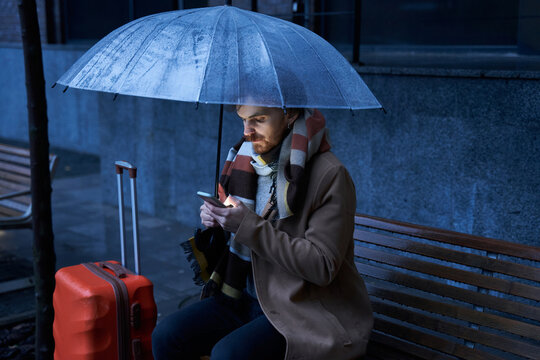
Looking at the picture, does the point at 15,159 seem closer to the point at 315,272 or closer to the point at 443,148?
the point at 443,148

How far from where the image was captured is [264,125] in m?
2.50

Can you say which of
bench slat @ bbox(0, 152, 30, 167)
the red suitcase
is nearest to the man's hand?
the red suitcase

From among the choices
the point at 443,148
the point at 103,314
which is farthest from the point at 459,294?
the point at 443,148

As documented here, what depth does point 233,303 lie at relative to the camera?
267cm

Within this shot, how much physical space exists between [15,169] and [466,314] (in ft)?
14.2

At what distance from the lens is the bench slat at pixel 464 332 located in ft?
7.82

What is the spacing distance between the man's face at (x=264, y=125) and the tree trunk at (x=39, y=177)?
137 cm

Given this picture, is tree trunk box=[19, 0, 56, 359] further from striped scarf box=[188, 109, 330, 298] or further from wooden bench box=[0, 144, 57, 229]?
wooden bench box=[0, 144, 57, 229]

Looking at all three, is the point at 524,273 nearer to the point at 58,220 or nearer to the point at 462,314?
the point at 462,314

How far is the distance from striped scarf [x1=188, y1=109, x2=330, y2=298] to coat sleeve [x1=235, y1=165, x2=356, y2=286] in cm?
10

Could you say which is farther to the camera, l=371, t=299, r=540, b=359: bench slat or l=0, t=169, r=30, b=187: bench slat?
l=0, t=169, r=30, b=187: bench slat

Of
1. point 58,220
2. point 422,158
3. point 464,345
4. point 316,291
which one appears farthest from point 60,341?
point 58,220

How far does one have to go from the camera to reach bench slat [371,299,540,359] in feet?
7.82

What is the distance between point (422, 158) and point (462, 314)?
2.19 meters
